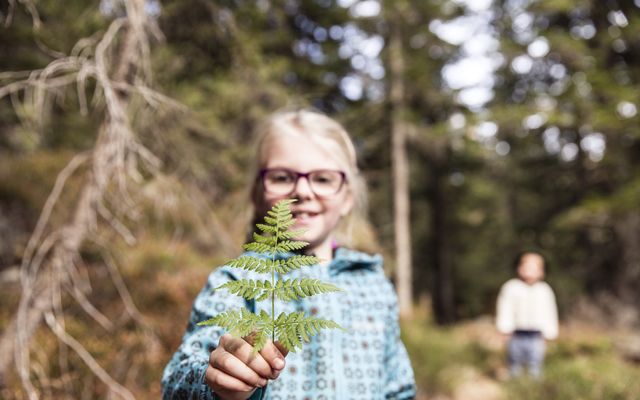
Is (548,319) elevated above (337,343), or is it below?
below

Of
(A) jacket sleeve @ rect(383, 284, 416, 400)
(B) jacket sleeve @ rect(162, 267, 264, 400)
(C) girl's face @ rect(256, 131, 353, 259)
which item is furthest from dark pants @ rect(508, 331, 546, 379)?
(B) jacket sleeve @ rect(162, 267, 264, 400)

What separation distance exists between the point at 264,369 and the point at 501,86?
56.0 ft

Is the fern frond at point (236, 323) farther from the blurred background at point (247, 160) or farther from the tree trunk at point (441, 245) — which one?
the tree trunk at point (441, 245)

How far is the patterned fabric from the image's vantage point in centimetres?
135

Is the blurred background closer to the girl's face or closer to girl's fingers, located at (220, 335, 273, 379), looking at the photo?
the girl's face

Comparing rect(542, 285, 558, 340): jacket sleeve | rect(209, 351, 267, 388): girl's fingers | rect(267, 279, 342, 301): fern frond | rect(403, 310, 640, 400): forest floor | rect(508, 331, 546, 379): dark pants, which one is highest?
rect(267, 279, 342, 301): fern frond

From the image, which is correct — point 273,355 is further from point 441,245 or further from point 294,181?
point 441,245

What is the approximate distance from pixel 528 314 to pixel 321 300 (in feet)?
17.2

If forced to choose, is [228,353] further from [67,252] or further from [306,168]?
[67,252]

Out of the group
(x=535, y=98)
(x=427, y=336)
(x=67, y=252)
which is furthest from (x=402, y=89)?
(x=67, y=252)

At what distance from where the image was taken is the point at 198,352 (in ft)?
4.28

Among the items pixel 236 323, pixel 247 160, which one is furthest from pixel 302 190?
pixel 247 160

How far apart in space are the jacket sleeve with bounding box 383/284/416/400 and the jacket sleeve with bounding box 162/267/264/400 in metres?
0.63

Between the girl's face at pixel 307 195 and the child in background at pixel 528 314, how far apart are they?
4995 millimetres
